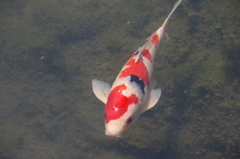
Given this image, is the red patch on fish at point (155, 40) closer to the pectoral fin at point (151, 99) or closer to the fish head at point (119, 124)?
the pectoral fin at point (151, 99)

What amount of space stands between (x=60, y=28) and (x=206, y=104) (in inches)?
155

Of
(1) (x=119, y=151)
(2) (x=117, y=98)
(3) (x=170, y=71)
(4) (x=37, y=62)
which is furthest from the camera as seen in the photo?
(4) (x=37, y=62)

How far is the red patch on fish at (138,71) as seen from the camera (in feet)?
9.39

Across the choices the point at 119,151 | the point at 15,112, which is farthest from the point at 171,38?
the point at 15,112

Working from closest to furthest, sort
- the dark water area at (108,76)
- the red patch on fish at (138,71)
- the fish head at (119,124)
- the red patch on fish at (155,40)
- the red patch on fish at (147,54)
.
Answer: the fish head at (119,124) < the red patch on fish at (138,71) < the red patch on fish at (147,54) < the red patch on fish at (155,40) < the dark water area at (108,76)

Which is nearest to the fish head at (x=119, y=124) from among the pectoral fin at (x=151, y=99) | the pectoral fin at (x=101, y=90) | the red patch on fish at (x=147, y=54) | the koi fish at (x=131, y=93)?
the koi fish at (x=131, y=93)

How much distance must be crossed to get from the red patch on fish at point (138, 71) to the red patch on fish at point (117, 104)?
37 centimetres

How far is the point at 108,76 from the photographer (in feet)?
13.5

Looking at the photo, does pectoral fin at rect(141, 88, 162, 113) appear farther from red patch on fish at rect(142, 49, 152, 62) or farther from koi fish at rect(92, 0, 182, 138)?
red patch on fish at rect(142, 49, 152, 62)

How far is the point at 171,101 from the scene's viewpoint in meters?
3.88

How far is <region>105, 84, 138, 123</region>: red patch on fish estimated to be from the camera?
239cm

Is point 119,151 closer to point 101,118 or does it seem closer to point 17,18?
point 101,118

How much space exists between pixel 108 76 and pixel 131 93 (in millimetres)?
1627

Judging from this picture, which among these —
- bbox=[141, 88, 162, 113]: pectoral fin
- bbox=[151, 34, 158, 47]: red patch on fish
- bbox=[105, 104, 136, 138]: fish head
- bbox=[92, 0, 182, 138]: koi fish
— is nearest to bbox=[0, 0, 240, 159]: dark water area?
bbox=[151, 34, 158, 47]: red patch on fish
